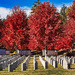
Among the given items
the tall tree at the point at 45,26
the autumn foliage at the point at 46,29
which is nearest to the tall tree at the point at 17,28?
the autumn foliage at the point at 46,29

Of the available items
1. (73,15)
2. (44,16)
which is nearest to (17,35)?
(44,16)

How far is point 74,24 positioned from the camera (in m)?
31.5

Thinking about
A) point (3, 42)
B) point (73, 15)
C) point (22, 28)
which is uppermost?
point (73, 15)

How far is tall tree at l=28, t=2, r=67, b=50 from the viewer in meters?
29.3

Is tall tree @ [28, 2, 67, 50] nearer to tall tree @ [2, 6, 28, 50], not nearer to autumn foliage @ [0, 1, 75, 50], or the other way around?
autumn foliage @ [0, 1, 75, 50]

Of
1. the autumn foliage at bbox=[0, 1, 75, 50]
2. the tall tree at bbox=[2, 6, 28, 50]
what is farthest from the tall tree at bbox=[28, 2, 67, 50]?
the tall tree at bbox=[2, 6, 28, 50]

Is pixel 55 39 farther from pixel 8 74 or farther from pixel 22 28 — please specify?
pixel 8 74

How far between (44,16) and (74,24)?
6.52 m

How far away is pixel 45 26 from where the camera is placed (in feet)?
95.2

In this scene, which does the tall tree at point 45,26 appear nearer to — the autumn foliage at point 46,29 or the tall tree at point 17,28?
the autumn foliage at point 46,29

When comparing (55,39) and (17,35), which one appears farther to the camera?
(17,35)

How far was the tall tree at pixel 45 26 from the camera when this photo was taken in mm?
29266

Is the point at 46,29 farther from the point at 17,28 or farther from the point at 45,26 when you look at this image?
the point at 17,28

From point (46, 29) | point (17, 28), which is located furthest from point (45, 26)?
point (17, 28)
